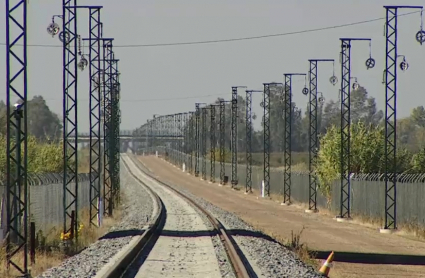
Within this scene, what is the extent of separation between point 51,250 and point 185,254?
4.88 meters

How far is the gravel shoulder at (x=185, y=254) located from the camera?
24438mm

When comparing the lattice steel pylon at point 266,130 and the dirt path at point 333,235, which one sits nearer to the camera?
the dirt path at point 333,235

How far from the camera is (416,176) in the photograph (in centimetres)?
4866

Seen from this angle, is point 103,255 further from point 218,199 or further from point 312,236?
point 218,199

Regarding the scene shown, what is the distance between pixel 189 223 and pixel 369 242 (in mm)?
9695

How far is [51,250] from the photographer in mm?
32312

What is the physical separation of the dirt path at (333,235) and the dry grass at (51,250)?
748cm

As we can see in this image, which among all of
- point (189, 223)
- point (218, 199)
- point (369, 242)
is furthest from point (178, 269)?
point (218, 199)

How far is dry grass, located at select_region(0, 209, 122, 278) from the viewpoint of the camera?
2570 centimetres

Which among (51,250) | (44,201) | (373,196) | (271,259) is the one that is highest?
(44,201)

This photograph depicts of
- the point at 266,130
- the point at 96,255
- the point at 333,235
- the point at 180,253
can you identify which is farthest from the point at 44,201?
the point at 266,130

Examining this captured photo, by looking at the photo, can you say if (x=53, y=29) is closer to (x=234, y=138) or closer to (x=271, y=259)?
(x=271, y=259)

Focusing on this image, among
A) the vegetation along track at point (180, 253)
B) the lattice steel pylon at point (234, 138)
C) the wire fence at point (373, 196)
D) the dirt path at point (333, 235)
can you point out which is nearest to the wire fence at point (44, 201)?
the vegetation along track at point (180, 253)

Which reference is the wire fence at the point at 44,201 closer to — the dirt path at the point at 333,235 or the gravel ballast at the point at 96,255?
the gravel ballast at the point at 96,255
